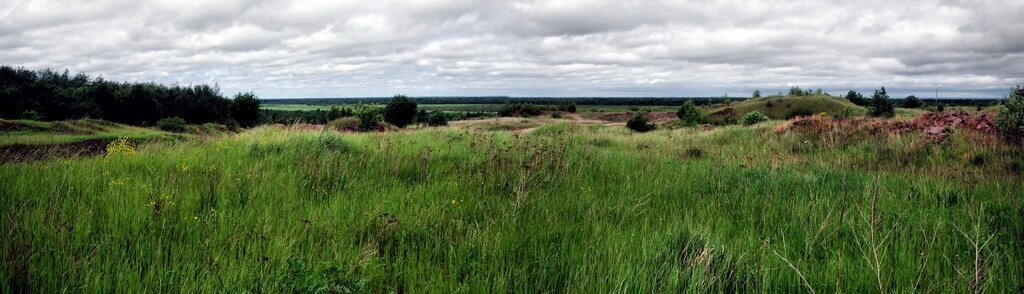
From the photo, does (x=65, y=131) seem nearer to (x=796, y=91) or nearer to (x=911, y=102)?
(x=796, y=91)

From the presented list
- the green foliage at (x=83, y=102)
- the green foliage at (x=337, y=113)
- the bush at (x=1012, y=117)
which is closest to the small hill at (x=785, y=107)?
the bush at (x=1012, y=117)

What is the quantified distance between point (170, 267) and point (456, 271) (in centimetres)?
160

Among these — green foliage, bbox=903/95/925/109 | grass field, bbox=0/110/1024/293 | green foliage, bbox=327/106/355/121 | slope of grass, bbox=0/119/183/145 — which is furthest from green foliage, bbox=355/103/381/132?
green foliage, bbox=903/95/925/109

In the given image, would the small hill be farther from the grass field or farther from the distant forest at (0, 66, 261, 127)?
the distant forest at (0, 66, 261, 127)

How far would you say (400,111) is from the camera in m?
65.6

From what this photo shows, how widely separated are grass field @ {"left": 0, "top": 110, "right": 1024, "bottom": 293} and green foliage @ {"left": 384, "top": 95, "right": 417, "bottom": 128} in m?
59.8

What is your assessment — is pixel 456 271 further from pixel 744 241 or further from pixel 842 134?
pixel 842 134

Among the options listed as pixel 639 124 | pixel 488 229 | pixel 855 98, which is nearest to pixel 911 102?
pixel 855 98

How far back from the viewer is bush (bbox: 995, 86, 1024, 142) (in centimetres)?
921

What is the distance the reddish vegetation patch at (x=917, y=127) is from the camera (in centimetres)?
983

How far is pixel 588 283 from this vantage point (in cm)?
248

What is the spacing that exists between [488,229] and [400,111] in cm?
6435

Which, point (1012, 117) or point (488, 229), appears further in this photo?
point (1012, 117)

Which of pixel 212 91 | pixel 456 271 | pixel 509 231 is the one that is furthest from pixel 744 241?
pixel 212 91
